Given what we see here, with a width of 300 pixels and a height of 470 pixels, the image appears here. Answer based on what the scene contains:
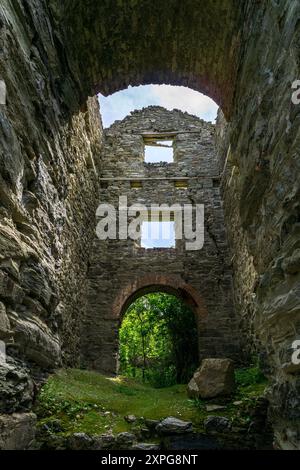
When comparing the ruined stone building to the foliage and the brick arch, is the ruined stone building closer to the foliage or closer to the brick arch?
the brick arch

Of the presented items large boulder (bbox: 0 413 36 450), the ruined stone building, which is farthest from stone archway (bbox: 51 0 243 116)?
large boulder (bbox: 0 413 36 450)

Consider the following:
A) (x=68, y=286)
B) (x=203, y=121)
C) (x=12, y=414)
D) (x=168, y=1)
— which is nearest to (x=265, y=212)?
(x=12, y=414)

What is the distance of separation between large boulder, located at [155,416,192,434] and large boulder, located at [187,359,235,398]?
32.7 inches

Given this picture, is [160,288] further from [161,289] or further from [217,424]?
[217,424]

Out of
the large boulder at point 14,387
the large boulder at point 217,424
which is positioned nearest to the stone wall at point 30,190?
the large boulder at point 14,387

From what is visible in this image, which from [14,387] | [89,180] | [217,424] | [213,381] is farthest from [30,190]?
[89,180]

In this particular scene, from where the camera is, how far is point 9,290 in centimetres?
255

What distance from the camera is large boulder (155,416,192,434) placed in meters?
3.30

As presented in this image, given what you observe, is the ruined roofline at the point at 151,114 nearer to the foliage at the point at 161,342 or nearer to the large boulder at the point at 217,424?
the foliage at the point at 161,342

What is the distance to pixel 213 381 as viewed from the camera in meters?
4.29

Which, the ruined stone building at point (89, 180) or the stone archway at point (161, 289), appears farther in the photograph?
the stone archway at point (161, 289)

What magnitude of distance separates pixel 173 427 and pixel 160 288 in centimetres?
473

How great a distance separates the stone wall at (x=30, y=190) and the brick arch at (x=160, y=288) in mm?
2947

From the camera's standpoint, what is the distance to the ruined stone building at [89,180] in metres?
2.35
